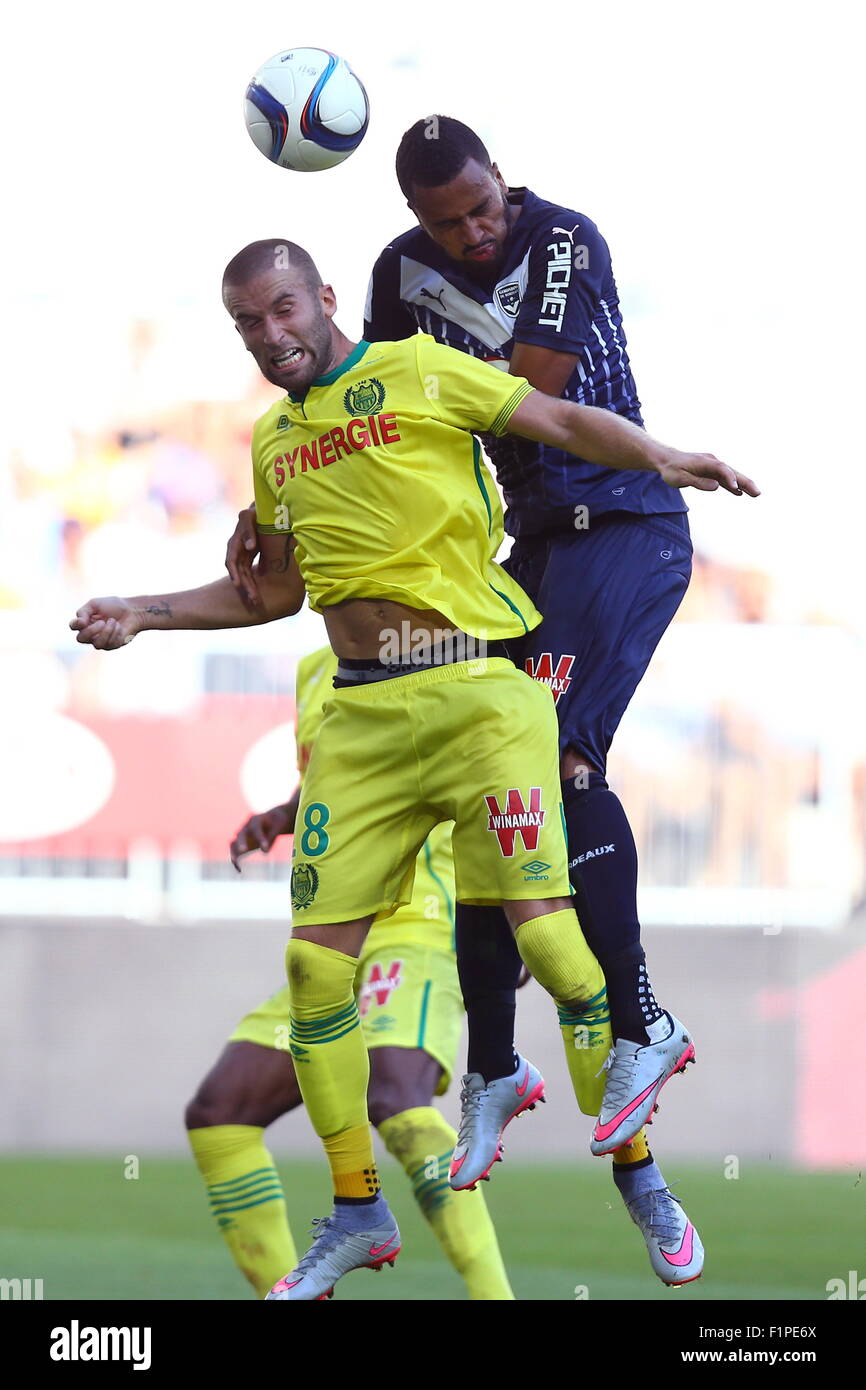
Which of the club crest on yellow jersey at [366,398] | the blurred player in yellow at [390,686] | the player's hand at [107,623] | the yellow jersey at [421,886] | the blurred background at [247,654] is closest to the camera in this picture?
the blurred player in yellow at [390,686]

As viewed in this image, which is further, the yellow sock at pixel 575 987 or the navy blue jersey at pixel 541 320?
the navy blue jersey at pixel 541 320

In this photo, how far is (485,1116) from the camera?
14.3 feet

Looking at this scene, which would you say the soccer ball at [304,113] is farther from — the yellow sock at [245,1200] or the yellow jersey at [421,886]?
the yellow sock at [245,1200]

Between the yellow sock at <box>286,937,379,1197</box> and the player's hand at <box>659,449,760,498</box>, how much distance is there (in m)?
1.35

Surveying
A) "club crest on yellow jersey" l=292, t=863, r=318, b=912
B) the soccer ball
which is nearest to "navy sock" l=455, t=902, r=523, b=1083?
"club crest on yellow jersey" l=292, t=863, r=318, b=912

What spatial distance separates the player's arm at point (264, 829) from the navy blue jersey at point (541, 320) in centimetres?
156

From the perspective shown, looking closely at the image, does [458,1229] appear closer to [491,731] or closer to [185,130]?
[491,731]

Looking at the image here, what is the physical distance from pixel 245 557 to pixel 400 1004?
1782 mm

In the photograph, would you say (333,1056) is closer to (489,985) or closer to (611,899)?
(489,985)

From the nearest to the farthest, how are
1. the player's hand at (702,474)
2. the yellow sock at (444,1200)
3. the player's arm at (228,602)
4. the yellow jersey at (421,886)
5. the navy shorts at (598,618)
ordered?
the player's hand at (702,474), the navy shorts at (598,618), the player's arm at (228,602), the yellow sock at (444,1200), the yellow jersey at (421,886)

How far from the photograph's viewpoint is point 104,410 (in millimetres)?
15531

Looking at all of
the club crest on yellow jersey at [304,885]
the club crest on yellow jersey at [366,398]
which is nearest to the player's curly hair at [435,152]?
the club crest on yellow jersey at [366,398]

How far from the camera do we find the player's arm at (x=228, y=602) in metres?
4.61
